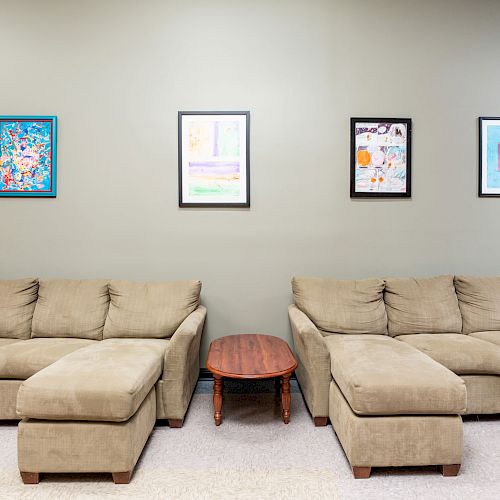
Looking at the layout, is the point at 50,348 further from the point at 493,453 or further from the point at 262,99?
the point at 493,453

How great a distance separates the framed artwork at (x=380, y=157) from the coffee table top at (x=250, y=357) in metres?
1.46

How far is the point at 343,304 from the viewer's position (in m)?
2.84

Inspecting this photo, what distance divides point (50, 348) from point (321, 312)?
6.19 ft

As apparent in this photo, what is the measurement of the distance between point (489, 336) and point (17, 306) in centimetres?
349

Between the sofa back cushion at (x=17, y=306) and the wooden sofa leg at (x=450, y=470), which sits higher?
the sofa back cushion at (x=17, y=306)

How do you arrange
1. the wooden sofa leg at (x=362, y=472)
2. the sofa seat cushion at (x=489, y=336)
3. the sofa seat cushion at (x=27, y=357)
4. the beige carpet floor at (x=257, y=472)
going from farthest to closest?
the sofa seat cushion at (x=489, y=336), the sofa seat cushion at (x=27, y=357), the wooden sofa leg at (x=362, y=472), the beige carpet floor at (x=257, y=472)

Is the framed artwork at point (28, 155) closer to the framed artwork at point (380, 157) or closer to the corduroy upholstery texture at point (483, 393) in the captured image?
the framed artwork at point (380, 157)

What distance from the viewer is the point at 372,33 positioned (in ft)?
10.3

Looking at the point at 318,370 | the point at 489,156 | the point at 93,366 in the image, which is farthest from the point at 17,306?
the point at 489,156

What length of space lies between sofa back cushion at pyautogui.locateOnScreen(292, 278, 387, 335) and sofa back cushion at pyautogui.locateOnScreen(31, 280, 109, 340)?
152 cm

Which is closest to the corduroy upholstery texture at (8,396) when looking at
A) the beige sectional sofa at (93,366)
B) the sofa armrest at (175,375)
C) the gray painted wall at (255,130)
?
the beige sectional sofa at (93,366)

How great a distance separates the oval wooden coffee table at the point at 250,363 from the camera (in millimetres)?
2182

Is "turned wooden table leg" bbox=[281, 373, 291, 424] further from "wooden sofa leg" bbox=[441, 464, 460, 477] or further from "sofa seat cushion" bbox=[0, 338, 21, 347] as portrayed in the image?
"sofa seat cushion" bbox=[0, 338, 21, 347]

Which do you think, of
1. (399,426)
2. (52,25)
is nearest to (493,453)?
(399,426)
